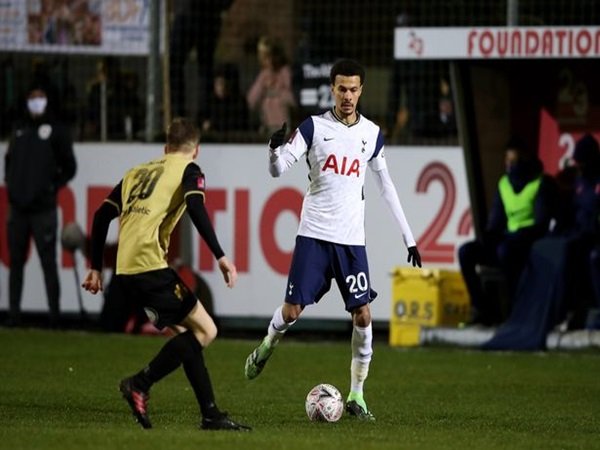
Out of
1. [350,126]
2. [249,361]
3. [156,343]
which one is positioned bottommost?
[156,343]

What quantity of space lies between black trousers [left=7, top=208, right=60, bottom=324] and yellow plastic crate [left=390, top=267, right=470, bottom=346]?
3780 mm

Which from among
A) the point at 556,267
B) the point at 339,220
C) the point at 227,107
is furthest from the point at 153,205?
the point at 227,107

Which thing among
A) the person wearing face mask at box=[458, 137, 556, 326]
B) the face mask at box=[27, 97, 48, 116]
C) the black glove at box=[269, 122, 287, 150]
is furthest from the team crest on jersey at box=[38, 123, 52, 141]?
the black glove at box=[269, 122, 287, 150]

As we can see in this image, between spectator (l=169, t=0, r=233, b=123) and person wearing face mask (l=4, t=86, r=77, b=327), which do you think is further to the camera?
spectator (l=169, t=0, r=233, b=123)

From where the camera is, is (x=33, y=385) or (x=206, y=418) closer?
(x=206, y=418)

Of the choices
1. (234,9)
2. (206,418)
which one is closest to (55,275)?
(234,9)

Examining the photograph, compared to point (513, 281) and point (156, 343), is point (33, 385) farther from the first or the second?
point (513, 281)

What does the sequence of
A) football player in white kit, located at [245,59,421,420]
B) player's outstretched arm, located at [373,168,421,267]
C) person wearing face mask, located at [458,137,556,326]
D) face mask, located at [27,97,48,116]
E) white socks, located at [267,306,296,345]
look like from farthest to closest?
1. face mask, located at [27,97,48,116]
2. person wearing face mask, located at [458,137,556,326]
3. white socks, located at [267,306,296,345]
4. player's outstretched arm, located at [373,168,421,267]
5. football player in white kit, located at [245,59,421,420]

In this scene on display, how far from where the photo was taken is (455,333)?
17156 mm

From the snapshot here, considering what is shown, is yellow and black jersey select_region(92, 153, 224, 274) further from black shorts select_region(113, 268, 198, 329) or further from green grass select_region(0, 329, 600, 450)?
green grass select_region(0, 329, 600, 450)

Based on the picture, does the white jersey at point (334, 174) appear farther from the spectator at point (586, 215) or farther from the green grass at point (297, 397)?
the spectator at point (586, 215)

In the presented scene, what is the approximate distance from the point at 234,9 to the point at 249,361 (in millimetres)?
8575

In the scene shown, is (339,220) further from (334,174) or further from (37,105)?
(37,105)

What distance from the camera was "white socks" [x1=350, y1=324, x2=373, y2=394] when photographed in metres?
11.2
